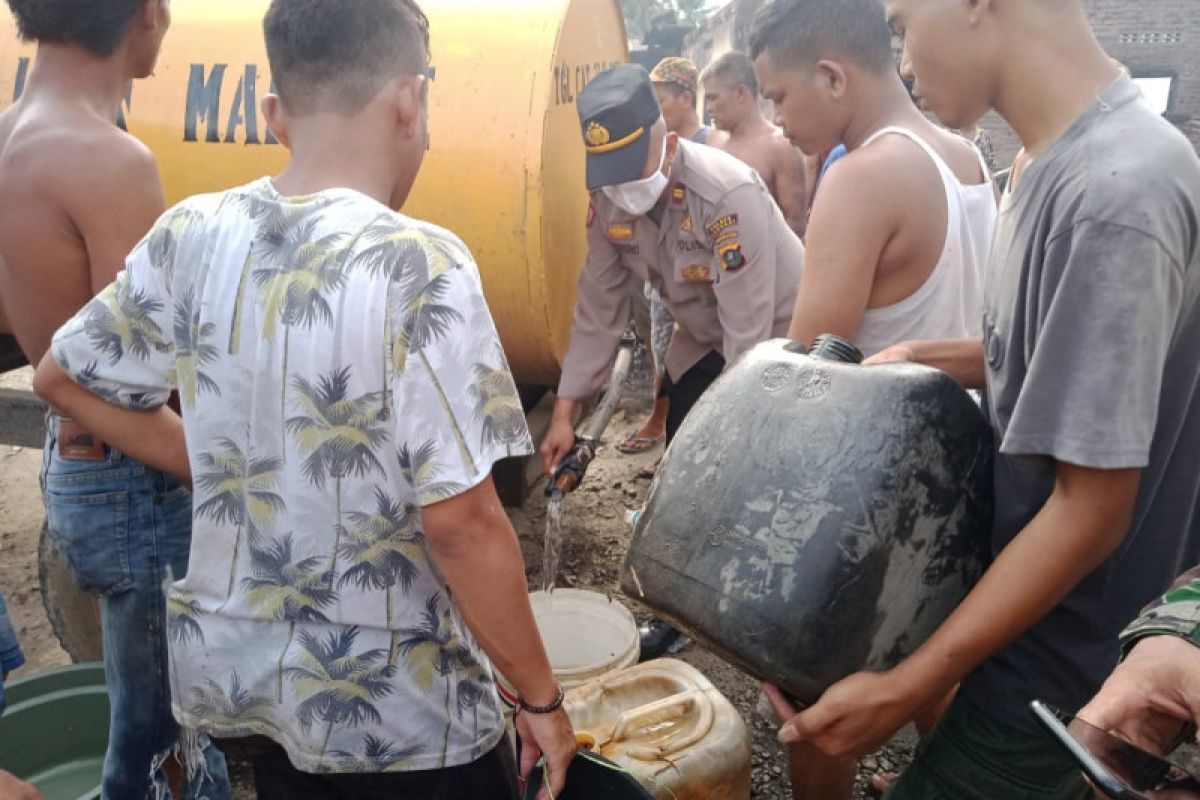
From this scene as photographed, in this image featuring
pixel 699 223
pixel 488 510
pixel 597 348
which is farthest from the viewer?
pixel 597 348

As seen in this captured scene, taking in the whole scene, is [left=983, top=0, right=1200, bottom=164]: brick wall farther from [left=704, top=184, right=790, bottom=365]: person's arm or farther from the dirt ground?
[left=704, top=184, right=790, bottom=365]: person's arm

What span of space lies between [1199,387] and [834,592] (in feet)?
2.03

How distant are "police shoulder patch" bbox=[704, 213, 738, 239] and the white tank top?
3.03 feet

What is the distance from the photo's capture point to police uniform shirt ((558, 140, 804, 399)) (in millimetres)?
2854

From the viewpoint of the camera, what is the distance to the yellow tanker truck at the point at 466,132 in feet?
9.37

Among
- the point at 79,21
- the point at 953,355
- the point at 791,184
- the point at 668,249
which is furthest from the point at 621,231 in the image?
the point at 791,184

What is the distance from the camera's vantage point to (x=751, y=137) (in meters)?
5.61

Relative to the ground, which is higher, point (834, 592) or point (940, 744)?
point (834, 592)

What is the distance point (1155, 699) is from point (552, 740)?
2.99 feet

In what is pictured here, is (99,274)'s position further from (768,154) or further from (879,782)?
(768,154)

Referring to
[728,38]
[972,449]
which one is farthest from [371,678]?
[728,38]

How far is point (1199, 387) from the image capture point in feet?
3.90

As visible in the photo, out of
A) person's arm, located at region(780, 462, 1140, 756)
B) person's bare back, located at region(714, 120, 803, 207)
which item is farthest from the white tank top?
person's bare back, located at region(714, 120, 803, 207)

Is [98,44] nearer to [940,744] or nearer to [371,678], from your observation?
[371,678]
